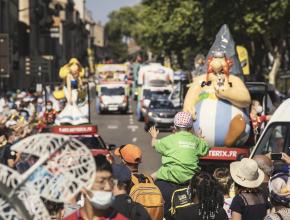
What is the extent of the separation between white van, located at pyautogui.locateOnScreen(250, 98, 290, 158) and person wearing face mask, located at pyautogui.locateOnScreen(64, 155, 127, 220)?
6.25 metres

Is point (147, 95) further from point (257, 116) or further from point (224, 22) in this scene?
point (257, 116)

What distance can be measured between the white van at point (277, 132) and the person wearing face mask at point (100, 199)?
246 inches

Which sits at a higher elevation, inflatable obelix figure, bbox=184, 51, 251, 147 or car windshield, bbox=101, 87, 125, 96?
inflatable obelix figure, bbox=184, 51, 251, 147

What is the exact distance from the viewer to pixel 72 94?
19.6m

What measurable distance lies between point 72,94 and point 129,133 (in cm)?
1448

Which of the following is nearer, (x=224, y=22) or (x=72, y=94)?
(x=72, y=94)

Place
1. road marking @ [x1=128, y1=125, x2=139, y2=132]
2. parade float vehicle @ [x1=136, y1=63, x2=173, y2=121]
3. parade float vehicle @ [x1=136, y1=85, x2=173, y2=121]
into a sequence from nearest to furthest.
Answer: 1. road marking @ [x1=128, y1=125, x2=139, y2=132]
2. parade float vehicle @ [x1=136, y1=85, x2=173, y2=121]
3. parade float vehicle @ [x1=136, y1=63, x2=173, y2=121]

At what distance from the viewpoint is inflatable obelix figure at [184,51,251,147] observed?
12.4m

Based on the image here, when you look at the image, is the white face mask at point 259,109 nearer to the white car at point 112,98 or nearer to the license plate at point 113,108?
the white car at point 112,98

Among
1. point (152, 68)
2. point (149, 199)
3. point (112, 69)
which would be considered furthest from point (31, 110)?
point (112, 69)

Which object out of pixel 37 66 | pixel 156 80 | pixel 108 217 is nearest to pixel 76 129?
pixel 108 217

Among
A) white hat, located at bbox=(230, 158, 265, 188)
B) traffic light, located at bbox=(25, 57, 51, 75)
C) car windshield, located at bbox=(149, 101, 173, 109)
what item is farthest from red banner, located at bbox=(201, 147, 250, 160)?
traffic light, located at bbox=(25, 57, 51, 75)

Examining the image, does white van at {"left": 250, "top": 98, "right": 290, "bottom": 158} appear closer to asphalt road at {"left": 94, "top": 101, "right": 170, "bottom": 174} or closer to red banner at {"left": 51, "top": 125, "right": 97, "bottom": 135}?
red banner at {"left": 51, "top": 125, "right": 97, "bottom": 135}

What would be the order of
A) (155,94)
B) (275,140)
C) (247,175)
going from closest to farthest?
(247,175) < (275,140) < (155,94)
